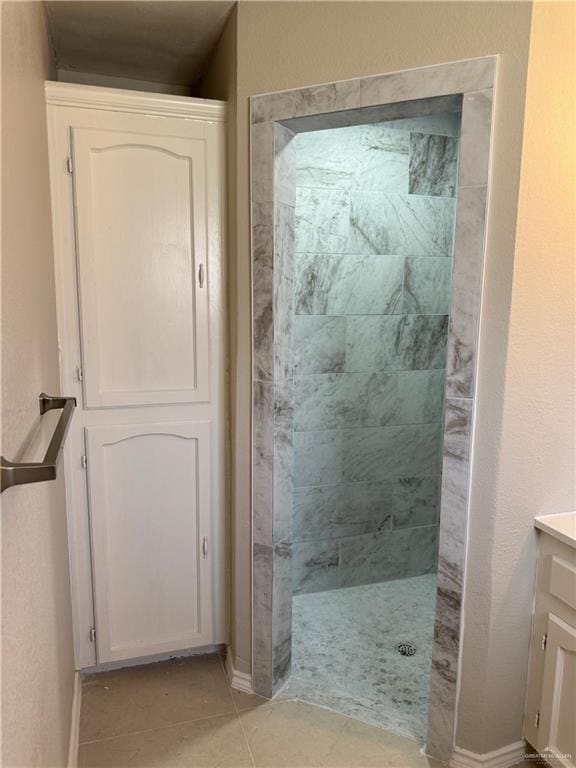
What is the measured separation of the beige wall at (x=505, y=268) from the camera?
4.73 feet

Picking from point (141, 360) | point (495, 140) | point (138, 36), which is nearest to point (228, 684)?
point (141, 360)

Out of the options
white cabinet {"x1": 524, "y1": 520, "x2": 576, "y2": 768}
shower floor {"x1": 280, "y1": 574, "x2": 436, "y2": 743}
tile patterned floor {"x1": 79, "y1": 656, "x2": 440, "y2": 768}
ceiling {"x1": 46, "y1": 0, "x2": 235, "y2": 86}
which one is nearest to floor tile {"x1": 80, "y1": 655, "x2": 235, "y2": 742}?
tile patterned floor {"x1": 79, "y1": 656, "x2": 440, "y2": 768}

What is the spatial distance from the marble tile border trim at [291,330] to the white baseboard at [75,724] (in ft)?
2.06

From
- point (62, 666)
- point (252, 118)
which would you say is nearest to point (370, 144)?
point (252, 118)

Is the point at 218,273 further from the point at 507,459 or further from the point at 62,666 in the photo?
the point at 62,666

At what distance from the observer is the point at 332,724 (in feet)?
6.39

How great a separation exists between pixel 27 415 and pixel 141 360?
0.92 metres

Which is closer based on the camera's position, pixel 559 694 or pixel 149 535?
pixel 559 694

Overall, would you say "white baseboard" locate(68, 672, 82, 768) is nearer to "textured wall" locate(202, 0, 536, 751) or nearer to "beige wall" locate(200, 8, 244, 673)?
"beige wall" locate(200, 8, 244, 673)

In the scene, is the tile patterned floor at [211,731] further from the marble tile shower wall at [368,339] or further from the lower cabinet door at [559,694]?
the marble tile shower wall at [368,339]

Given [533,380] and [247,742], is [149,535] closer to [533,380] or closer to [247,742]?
[247,742]

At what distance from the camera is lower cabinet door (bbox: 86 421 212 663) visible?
202 centimetres

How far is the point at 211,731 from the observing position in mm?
1900

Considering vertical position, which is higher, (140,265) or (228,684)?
(140,265)
